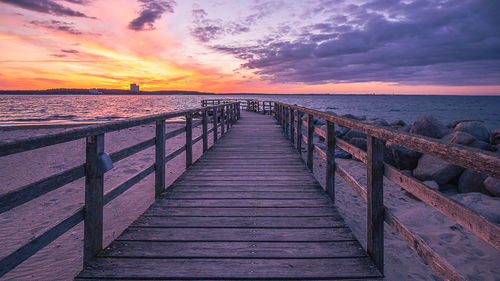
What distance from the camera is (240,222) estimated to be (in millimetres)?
2982

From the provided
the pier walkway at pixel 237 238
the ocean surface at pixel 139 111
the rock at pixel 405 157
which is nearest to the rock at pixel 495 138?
the rock at pixel 405 157

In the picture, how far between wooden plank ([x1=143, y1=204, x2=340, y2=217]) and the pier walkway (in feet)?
0.04

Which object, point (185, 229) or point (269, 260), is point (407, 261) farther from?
point (185, 229)

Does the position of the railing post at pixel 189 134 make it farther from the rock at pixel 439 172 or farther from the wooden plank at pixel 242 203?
the rock at pixel 439 172

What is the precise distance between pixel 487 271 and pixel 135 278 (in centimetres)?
416

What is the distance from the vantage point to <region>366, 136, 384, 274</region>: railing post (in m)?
2.29

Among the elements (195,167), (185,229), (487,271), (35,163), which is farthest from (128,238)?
(35,163)

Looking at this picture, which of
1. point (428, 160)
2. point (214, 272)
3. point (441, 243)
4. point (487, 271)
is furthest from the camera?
point (428, 160)

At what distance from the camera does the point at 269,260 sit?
2275 millimetres

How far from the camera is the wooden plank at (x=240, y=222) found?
289cm

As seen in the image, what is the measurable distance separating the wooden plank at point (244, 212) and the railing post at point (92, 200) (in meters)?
0.85

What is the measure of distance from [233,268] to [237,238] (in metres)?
0.46

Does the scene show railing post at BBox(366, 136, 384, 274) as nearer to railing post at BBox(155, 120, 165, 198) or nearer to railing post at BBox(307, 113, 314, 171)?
railing post at BBox(155, 120, 165, 198)

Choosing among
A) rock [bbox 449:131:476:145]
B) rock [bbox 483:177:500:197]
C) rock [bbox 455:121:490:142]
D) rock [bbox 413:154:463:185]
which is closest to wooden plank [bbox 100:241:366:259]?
rock [bbox 483:177:500:197]
